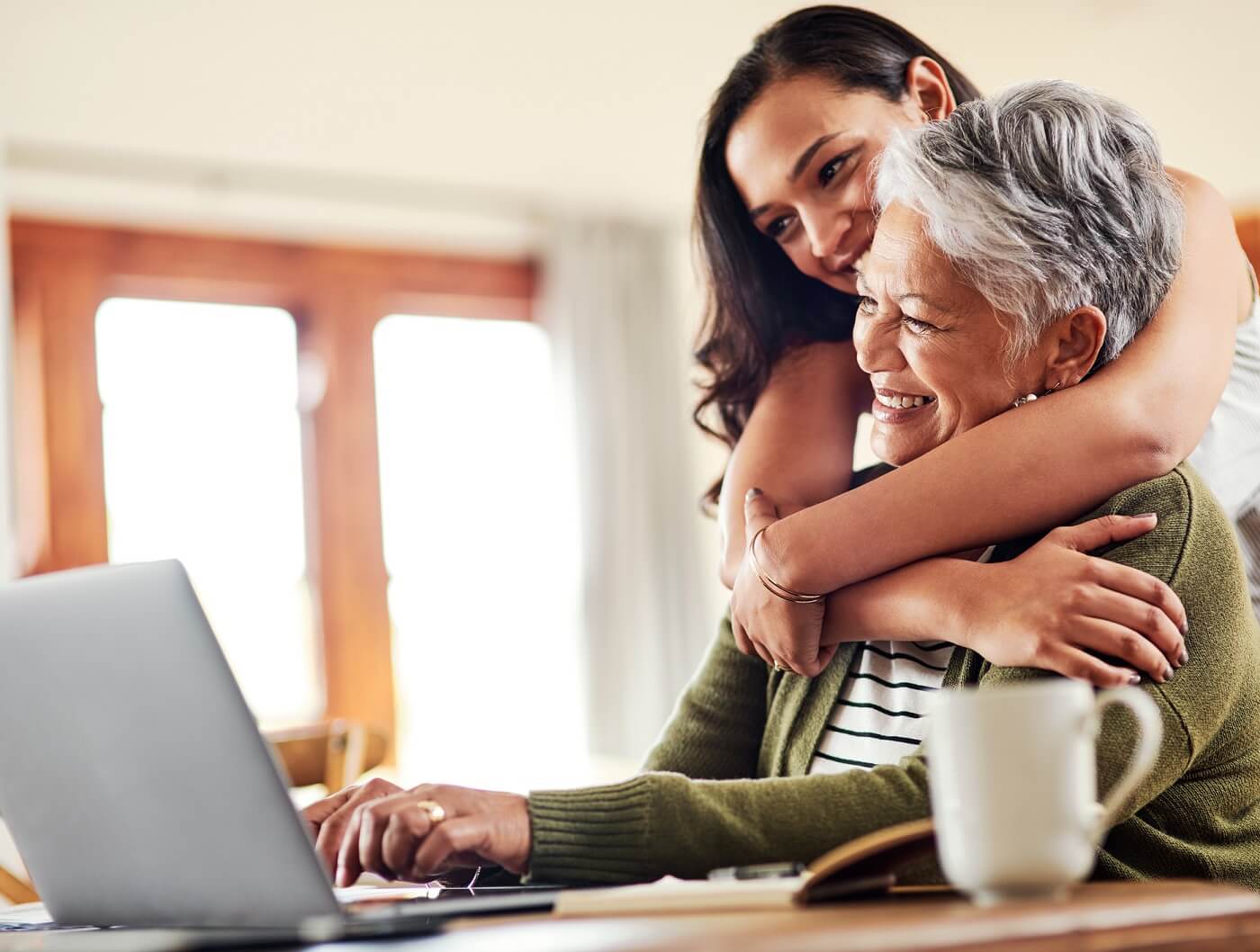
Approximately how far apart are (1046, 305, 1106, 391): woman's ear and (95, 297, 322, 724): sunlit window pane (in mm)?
4215

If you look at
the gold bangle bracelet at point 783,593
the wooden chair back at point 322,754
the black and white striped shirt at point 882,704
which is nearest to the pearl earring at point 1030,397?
the black and white striped shirt at point 882,704

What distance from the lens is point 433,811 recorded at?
90cm

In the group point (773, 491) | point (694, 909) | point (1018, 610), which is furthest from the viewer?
point (773, 491)

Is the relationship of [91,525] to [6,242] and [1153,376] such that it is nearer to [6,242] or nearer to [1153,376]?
[6,242]

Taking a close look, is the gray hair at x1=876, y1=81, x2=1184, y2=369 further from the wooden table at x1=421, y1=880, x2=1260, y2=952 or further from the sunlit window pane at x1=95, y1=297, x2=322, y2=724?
the sunlit window pane at x1=95, y1=297, x2=322, y2=724

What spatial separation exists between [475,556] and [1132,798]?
480cm

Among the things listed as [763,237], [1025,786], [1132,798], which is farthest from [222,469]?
[1025,786]

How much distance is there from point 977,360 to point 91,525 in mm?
4280

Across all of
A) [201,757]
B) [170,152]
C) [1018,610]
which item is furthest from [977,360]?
[170,152]

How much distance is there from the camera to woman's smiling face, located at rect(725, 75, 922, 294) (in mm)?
1688

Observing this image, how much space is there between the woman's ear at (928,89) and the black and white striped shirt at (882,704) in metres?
0.72

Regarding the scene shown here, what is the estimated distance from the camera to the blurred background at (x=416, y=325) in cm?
444

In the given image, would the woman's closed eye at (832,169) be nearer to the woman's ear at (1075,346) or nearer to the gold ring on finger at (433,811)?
the woman's ear at (1075,346)

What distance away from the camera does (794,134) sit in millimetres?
1716
